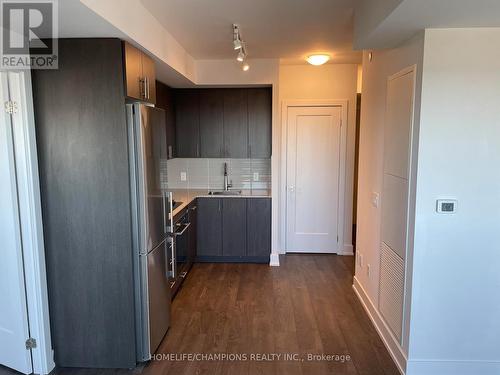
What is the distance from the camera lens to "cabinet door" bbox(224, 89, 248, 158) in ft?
15.7

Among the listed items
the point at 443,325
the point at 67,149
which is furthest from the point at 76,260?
the point at 443,325

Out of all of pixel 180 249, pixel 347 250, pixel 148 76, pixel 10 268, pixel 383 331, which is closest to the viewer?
pixel 10 268

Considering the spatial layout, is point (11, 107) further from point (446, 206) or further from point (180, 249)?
point (446, 206)

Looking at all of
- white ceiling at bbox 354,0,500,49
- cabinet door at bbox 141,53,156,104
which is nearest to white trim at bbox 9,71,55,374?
cabinet door at bbox 141,53,156,104

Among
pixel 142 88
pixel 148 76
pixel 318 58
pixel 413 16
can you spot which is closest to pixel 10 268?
pixel 142 88

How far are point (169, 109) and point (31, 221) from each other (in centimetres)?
254

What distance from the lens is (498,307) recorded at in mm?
2391

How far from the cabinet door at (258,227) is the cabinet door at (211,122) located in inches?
32.8

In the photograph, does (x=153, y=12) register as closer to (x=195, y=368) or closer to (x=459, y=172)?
(x=459, y=172)

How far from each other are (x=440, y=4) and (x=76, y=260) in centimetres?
265

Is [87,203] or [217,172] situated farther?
[217,172]

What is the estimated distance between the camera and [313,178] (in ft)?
16.6

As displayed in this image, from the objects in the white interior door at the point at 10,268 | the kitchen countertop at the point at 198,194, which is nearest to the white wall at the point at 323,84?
the kitchen countertop at the point at 198,194

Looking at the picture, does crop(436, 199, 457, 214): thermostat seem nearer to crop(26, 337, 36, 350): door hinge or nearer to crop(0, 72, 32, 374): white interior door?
crop(0, 72, 32, 374): white interior door
